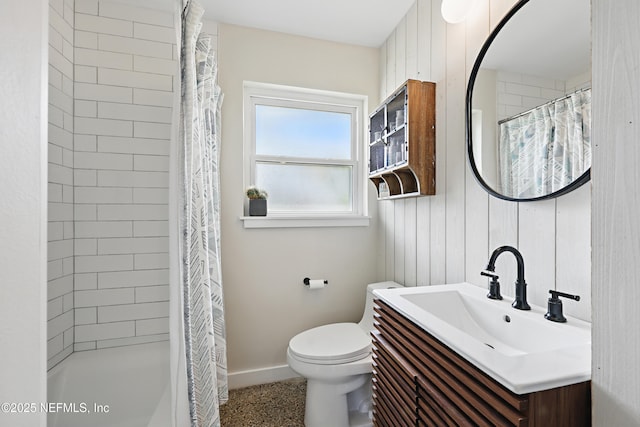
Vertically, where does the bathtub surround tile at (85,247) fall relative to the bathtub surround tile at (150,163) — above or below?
below

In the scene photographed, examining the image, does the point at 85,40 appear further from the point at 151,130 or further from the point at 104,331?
the point at 104,331

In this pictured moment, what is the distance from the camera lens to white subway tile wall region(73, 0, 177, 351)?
5.89ft

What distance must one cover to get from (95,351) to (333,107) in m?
2.27

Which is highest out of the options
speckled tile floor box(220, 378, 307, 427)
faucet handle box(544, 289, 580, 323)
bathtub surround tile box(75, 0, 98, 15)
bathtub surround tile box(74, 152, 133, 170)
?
bathtub surround tile box(75, 0, 98, 15)

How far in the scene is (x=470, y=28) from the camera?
1.33 m

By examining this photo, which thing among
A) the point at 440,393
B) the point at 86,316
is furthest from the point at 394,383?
the point at 86,316

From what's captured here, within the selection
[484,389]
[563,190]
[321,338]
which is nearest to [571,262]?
[563,190]

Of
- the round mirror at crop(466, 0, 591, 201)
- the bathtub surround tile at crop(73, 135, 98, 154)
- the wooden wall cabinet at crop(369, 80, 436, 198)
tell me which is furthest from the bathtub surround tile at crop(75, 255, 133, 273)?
the round mirror at crop(466, 0, 591, 201)

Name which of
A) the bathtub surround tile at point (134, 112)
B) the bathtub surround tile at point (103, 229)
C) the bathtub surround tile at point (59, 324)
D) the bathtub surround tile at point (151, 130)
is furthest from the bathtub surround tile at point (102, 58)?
the bathtub surround tile at point (59, 324)

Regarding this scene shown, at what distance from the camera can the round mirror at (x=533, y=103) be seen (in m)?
0.90

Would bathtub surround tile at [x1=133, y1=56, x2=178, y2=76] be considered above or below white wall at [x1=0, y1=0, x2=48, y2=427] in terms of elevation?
above

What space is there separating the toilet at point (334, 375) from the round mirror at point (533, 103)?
105 cm

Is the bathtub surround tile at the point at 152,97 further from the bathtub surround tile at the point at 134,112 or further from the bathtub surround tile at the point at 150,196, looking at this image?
the bathtub surround tile at the point at 150,196

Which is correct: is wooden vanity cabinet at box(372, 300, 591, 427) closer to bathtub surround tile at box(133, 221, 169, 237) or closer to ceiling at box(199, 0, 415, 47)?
bathtub surround tile at box(133, 221, 169, 237)
